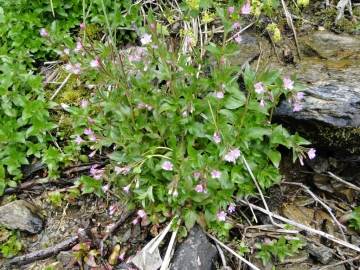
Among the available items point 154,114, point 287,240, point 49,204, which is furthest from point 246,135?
point 49,204

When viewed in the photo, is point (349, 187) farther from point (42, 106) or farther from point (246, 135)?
point (42, 106)

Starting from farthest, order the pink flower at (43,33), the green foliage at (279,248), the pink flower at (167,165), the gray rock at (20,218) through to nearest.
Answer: the pink flower at (43,33)
the gray rock at (20,218)
the green foliage at (279,248)
the pink flower at (167,165)

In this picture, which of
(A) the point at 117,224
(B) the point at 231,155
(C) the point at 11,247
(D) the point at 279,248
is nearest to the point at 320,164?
(D) the point at 279,248

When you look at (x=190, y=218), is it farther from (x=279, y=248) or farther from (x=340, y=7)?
(x=340, y=7)

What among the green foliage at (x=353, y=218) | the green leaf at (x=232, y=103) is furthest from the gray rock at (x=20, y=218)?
the green foliage at (x=353, y=218)

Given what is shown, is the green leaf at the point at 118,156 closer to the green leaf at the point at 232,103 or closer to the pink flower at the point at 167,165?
the pink flower at the point at 167,165

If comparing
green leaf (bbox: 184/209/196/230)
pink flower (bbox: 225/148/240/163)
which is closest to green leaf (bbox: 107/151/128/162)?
green leaf (bbox: 184/209/196/230)
